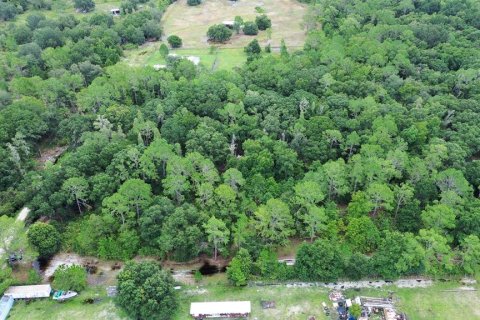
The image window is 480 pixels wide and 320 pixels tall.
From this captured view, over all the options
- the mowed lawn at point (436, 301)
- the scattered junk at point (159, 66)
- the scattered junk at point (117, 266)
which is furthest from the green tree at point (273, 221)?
the scattered junk at point (159, 66)

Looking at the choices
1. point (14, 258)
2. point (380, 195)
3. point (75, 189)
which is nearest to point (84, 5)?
point (75, 189)

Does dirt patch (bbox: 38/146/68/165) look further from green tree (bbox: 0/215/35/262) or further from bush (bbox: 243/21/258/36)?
bush (bbox: 243/21/258/36)

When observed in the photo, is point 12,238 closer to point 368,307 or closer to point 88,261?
point 88,261

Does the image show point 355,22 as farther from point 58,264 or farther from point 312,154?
point 58,264

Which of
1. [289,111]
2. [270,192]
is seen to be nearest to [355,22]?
[289,111]

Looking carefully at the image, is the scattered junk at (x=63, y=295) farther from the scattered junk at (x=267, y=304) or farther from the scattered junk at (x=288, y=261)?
the scattered junk at (x=288, y=261)

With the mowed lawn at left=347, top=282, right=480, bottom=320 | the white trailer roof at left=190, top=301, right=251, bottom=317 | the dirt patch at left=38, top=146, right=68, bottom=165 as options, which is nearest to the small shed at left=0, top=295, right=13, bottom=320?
the white trailer roof at left=190, top=301, right=251, bottom=317
